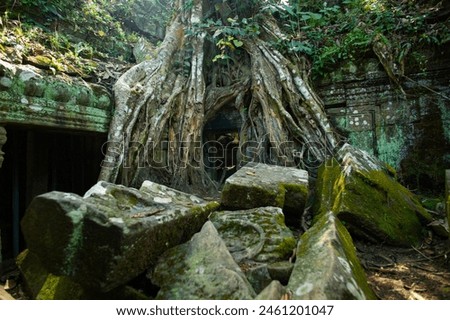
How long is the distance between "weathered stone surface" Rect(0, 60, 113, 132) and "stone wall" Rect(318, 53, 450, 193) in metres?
2.84

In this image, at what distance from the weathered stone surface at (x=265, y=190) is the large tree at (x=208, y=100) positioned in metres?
0.96

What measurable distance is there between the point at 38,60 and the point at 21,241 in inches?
87.5

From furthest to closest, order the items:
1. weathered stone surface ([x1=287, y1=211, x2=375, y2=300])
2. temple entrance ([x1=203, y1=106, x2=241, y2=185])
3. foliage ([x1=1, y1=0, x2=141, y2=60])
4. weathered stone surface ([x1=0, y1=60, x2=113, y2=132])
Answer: temple entrance ([x1=203, y1=106, x2=241, y2=185])
foliage ([x1=1, y1=0, x2=141, y2=60])
weathered stone surface ([x1=0, y1=60, x2=113, y2=132])
weathered stone surface ([x1=287, y1=211, x2=375, y2=300])

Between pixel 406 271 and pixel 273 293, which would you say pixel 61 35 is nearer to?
pixel 273 293

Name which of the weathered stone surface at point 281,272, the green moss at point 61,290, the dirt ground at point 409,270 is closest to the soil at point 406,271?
the dirt ground at point 409,270

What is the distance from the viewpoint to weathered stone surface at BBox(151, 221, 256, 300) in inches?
49.7

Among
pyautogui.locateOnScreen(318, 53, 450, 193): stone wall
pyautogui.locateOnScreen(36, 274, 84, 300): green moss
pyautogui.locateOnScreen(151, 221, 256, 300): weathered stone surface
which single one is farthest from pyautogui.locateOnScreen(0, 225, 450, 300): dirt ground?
pyautogui.locateOnScreen(318, 53, 450, 193): stone wall

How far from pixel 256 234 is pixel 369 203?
97cm

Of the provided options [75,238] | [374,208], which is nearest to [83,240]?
[75,238]

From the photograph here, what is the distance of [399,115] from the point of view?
3490 millimetres

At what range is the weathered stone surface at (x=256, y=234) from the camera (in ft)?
5.59

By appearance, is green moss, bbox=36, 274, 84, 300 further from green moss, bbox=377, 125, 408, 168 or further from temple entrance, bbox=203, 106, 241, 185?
green moss, bbox=377, 125, 408, 168

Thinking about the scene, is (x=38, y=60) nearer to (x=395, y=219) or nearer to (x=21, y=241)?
(x=21, y=241)
